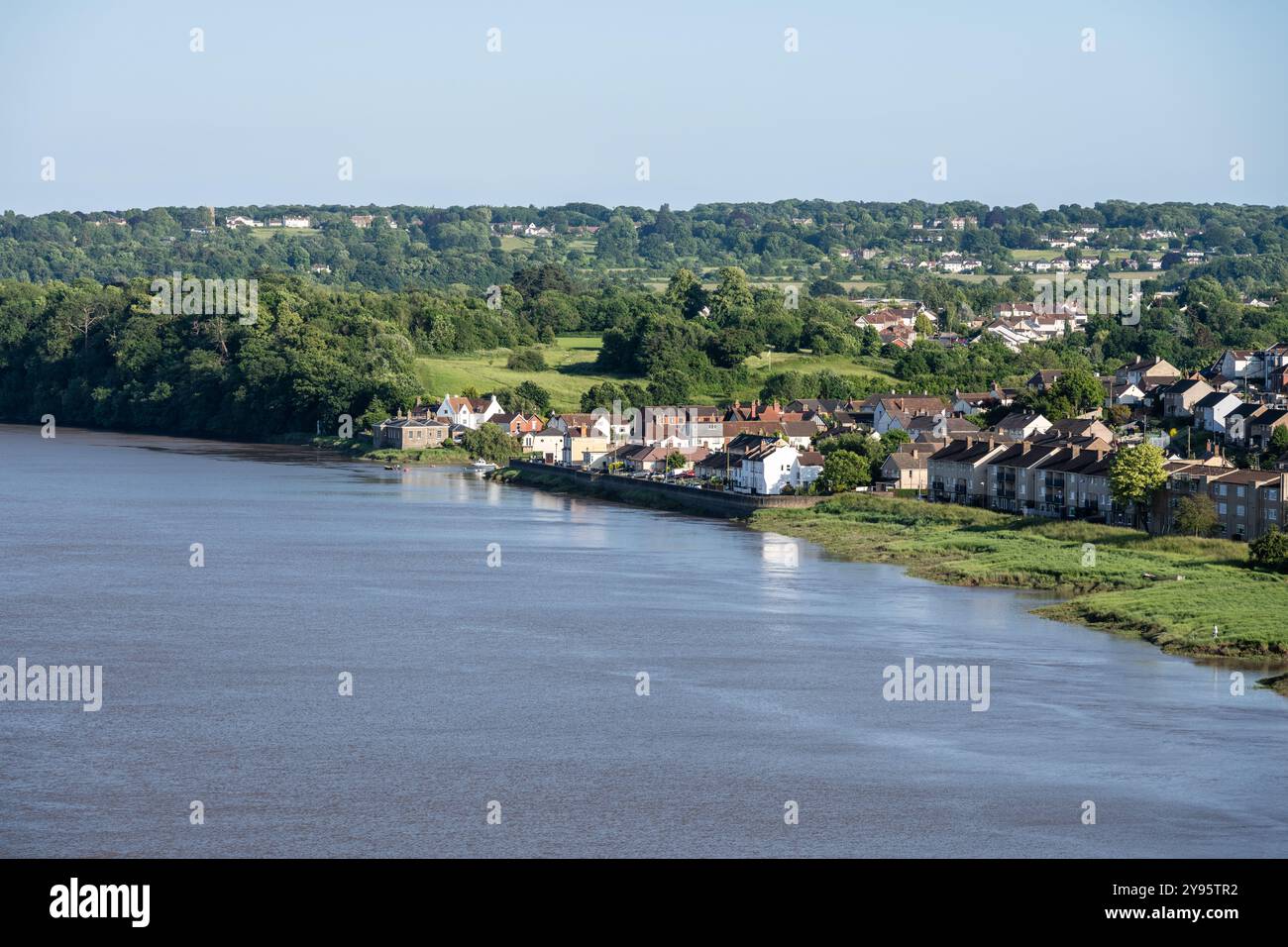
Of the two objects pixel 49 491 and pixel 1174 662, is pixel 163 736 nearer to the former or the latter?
pixel 1174 662

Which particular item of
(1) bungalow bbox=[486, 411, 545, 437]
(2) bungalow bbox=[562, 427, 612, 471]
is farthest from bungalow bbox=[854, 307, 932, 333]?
(2) bungalow bbox=[562, 427, 612, 471]

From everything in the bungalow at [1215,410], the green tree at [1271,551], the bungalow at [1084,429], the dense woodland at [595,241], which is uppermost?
the dense woodland at [595,241]

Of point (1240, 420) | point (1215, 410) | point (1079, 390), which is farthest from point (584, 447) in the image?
point (1240, 420)

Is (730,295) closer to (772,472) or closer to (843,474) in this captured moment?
(772,472)

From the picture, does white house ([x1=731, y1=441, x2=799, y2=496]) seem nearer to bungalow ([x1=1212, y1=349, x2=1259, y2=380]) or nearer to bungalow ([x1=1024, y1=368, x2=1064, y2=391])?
bungalow ([x1=1024, y1=368, x2=1064, y2=391])

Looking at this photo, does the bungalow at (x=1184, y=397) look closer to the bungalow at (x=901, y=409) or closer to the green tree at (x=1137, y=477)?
the bungalow at (x=901, y=409)

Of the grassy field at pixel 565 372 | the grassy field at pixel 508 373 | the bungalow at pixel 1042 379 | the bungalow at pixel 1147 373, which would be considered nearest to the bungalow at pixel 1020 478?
the bungalow at pixel 1042 379
